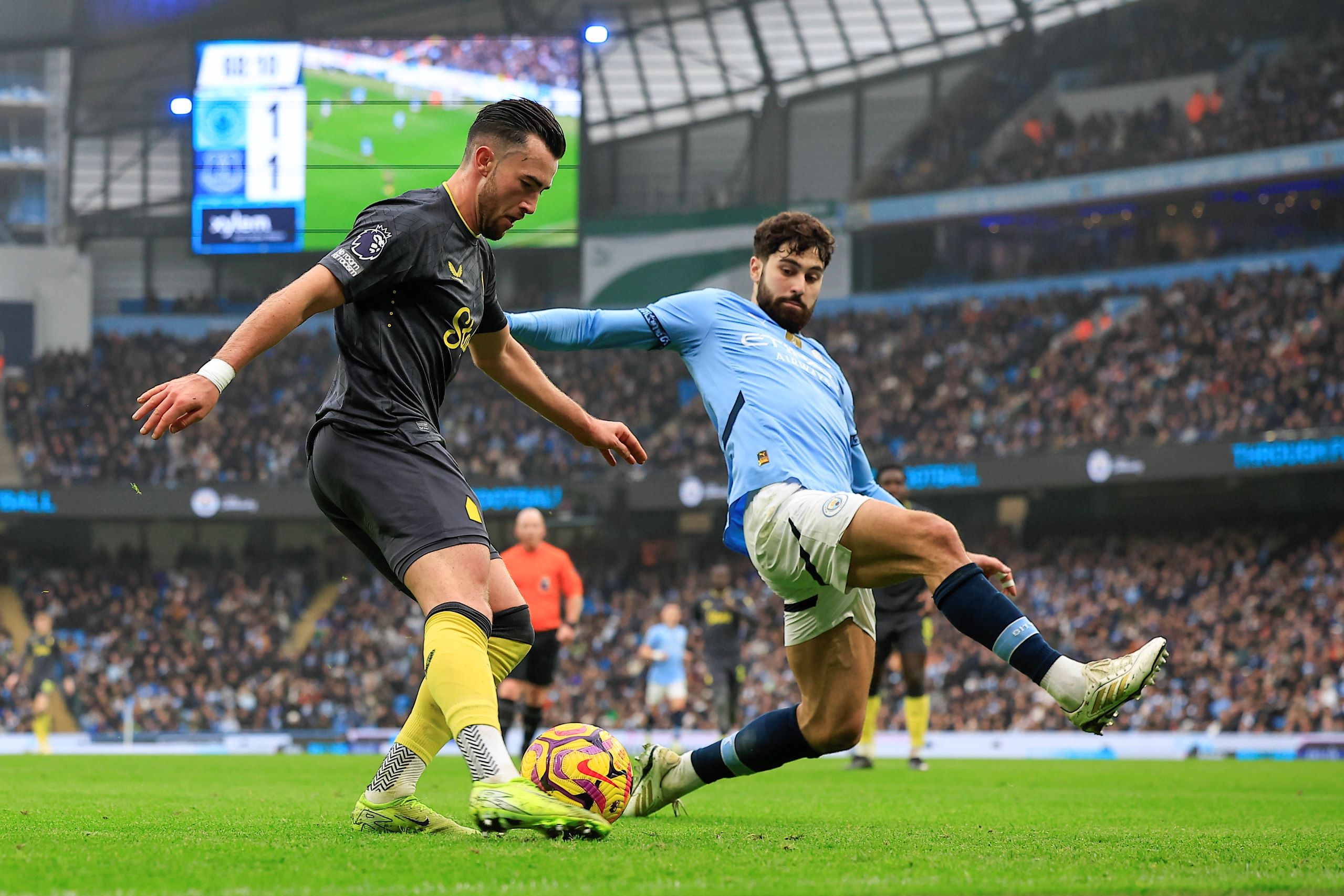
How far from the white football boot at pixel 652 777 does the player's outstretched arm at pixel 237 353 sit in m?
2.50

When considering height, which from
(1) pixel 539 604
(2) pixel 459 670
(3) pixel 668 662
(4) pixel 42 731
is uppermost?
(2) pixel 459 670

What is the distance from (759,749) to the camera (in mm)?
5348

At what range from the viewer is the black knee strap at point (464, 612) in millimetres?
4086

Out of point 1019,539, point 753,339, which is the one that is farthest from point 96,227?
point 753,339

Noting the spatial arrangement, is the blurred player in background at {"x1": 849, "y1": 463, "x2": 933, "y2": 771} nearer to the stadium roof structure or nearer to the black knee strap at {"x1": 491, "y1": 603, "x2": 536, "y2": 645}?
the black knee strap at {"x1": 491, "y1": 603, "x2": 536, "y2": 645}

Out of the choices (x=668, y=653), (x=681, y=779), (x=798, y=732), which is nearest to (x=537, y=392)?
(x=798, y=732)

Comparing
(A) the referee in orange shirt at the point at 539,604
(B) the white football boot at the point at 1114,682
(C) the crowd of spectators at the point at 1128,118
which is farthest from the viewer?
(C) the crowd of spectators at the point at 1128,118

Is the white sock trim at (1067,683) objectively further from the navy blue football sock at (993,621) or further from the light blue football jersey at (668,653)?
the light blue football jersey at (668,653)

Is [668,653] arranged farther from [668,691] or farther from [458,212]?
[458,212]

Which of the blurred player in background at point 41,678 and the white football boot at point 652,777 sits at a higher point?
the white football boot at point 652,777

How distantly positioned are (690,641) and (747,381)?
23794 mm

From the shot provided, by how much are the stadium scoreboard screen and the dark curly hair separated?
27005 millimetres

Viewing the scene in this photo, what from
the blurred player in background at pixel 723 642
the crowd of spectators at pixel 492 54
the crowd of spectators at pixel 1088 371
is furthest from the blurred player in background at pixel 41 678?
the crowd of spectators at pixel 492 54

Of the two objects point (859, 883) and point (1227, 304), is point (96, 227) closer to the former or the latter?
point (1227, 304)
